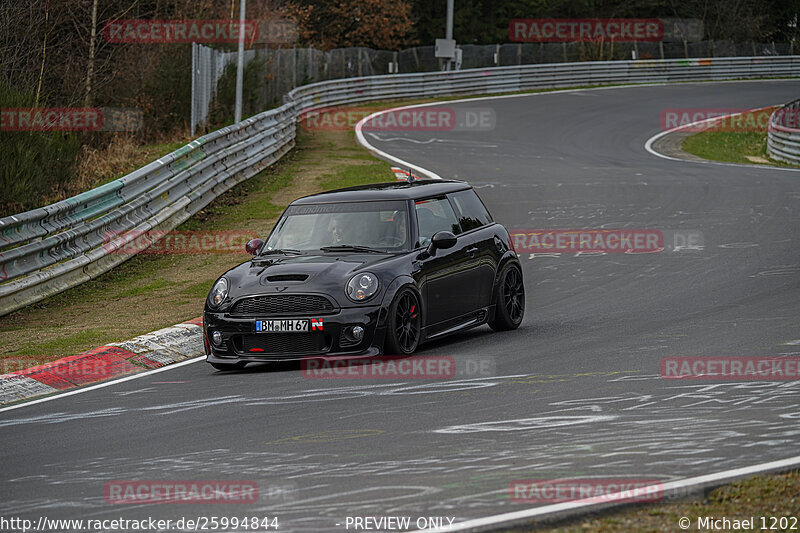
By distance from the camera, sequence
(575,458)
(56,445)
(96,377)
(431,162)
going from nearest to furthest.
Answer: (575,458) → (56,445) → (96,377) → (431,162)

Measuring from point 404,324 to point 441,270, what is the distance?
0.87 m

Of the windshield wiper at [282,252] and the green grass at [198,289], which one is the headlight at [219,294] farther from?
the green grass at [198,289]

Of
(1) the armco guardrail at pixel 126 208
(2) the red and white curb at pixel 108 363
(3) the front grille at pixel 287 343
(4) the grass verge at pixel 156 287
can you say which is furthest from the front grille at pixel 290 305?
(1) the armco guardrail at pixel 126 208

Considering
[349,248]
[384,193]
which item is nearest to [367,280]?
[349,248]

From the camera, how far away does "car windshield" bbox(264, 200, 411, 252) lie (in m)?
10.6

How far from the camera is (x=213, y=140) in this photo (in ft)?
69.1

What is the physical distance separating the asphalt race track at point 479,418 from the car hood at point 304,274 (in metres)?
0.73

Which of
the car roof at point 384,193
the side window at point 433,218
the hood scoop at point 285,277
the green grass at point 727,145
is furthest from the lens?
the green grass at point 727,145

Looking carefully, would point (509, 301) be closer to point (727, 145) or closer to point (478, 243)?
point (478, 243)

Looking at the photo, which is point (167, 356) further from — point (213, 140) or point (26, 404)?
point (213, 140)

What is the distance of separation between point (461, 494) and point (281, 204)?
15.3m

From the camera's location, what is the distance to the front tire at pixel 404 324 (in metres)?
9.76

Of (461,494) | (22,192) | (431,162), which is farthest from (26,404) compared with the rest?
(431,162)

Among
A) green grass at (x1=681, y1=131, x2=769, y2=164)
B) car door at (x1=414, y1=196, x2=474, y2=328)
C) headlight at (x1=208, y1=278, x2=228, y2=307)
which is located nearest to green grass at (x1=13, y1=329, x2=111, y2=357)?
headlight at (x1=208, y1=278, x2=228, y2=307)
